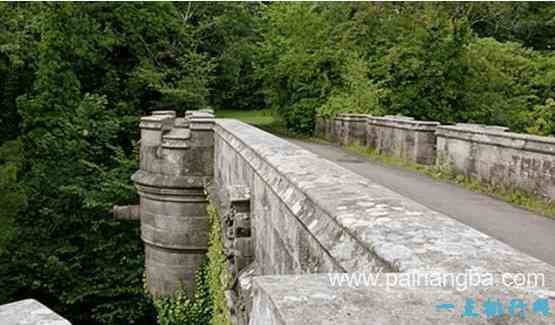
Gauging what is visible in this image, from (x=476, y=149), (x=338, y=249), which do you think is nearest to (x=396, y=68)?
(x=476, y=149)

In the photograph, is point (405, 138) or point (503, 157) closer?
point (503, 157)

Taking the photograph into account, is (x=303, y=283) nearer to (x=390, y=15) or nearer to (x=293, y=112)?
(x=293, y=112)

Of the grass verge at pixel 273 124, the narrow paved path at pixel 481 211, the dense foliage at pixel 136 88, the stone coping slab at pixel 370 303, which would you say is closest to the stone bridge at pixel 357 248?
the stone coping slab at pixel 370 303

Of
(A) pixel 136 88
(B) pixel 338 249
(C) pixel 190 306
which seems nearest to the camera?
(B) pixel 338 249

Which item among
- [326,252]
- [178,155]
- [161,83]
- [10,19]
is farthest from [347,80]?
[326,252]

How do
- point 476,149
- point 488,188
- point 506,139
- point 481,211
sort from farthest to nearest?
1. point 476,149
2. point 488,188
3. point 506,139
4. point 481,211

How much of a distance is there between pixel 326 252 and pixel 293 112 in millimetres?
19017

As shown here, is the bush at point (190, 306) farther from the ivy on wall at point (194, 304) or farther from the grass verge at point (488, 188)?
the grass verge at point (488, 188)

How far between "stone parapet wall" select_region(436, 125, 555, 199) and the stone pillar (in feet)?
14.0

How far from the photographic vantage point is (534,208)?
6359 millimetres

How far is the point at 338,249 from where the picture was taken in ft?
7.22

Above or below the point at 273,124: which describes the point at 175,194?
below

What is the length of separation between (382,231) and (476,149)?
6.50 metres

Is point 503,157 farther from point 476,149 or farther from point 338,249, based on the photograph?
point 338,249
